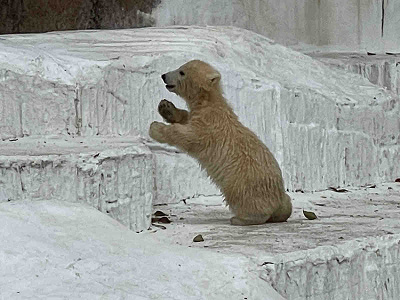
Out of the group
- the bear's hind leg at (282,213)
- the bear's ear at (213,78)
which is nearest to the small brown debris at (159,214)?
the bear's hind leg at (282,213)

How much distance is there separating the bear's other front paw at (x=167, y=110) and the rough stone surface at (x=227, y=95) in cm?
55

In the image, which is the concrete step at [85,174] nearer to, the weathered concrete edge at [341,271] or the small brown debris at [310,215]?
the small brown debris at [310,215]

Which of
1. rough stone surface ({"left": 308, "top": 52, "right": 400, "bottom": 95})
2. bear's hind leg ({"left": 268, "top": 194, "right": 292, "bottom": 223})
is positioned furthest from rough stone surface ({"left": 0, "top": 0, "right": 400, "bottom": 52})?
bear's hind leg ({"left": 268, "top": 194, "right": 292, "bottom": 223})

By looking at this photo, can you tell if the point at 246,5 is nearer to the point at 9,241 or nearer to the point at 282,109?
the point at 282,109

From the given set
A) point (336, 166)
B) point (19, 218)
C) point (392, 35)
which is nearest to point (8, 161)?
point (19, 218)

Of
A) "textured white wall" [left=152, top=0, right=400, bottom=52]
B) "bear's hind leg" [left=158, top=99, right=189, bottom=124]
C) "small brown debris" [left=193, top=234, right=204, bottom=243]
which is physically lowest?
"small brown debris" [left=193, top=234, right=204, bottom=243]

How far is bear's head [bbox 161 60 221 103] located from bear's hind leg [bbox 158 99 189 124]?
97 millimetres

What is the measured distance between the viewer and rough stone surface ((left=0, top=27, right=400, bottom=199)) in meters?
5.03

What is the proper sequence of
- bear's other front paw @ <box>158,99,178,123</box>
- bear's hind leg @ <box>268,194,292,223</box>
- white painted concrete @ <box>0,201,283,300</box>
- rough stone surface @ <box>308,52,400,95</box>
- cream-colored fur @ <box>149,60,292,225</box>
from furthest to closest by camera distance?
rough stone surface @ <box>308,52,400,95</box>, bear's other front paw @ <box>158,99,178,123</box>, bear's hind leg @ <box>268,194,292,223</box>, cream-colored fur @ <box>149,60,292,225</box>, white painted concrete @ <box>0,201,283,300</box>

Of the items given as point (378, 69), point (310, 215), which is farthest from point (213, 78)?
point (378, 69)

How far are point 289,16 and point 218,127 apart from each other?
13.4 feet

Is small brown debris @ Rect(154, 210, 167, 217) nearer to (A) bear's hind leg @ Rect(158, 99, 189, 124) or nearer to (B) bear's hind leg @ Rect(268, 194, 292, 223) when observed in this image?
(A) bear's hind leg @ Rect(158, 99, 189, 124)

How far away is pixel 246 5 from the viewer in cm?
824

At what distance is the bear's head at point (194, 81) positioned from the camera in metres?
4.74
